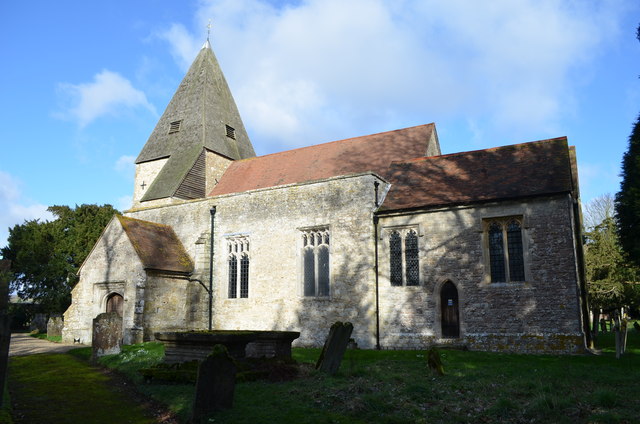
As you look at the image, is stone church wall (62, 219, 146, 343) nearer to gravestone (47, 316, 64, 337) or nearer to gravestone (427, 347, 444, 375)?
gravestone (47, 316, 64, 337)

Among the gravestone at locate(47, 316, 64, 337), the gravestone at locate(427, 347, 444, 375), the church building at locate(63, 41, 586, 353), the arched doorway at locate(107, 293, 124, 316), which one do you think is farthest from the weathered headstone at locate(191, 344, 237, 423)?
the gravestone at locate(47, 316, 64, 337)

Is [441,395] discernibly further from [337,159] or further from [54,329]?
[54,329]

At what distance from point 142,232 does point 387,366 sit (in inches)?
558

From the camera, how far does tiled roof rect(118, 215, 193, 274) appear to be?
67.7ft

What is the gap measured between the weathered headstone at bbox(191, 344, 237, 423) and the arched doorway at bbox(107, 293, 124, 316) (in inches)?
592

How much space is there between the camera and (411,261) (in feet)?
58.8

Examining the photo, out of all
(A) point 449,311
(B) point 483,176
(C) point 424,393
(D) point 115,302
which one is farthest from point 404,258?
(D) point 115,302

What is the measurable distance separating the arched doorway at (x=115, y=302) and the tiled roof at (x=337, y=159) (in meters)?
8.41

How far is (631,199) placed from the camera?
15.6m

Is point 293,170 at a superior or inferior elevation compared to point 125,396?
superior

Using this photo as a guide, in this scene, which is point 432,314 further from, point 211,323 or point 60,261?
point 60,261

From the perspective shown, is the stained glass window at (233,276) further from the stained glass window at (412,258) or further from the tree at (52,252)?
the tree at (52,252)

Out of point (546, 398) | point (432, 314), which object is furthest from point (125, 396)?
point (432, 314)

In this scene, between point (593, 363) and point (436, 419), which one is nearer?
point (436, 419)
